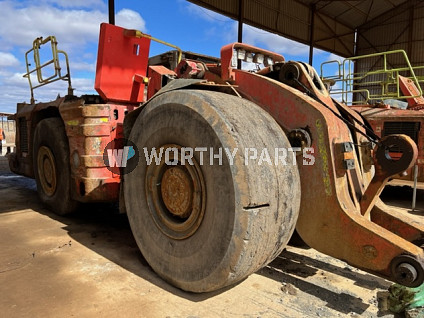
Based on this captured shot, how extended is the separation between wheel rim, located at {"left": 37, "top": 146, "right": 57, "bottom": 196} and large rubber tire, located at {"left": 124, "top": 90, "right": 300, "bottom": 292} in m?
2.30

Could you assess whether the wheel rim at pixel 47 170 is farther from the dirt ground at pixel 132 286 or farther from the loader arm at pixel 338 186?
the loader arm at pixel 338 186

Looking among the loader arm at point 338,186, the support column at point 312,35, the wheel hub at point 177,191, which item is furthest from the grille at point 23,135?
the support column at point 312,35

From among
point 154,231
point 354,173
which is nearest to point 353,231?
point 354,173

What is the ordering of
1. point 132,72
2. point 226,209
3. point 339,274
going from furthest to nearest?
point 132,72
point 339,274
point 226,209

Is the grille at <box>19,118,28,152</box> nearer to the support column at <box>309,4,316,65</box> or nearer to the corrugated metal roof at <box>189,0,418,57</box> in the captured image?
the corrugated metal roof at <box>189,0,418,57</box>

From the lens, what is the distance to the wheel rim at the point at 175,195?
235 cm

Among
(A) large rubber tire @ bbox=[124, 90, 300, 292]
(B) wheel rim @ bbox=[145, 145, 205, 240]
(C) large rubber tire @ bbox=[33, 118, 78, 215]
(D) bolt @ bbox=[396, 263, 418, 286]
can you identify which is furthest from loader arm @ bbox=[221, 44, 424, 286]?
(C) large rubber tire @ bbox=[33, 118, 78, 215]

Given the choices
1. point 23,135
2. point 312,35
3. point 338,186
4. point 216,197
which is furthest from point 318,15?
point 216,197

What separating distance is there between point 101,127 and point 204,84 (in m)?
1.49

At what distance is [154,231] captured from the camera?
2707mm

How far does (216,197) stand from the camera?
217cm

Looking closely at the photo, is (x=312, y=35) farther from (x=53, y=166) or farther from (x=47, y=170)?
(x=53, y=166)

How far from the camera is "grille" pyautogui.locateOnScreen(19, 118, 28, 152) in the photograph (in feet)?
18.8

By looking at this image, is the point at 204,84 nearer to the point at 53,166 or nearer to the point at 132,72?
the point at 132,72
